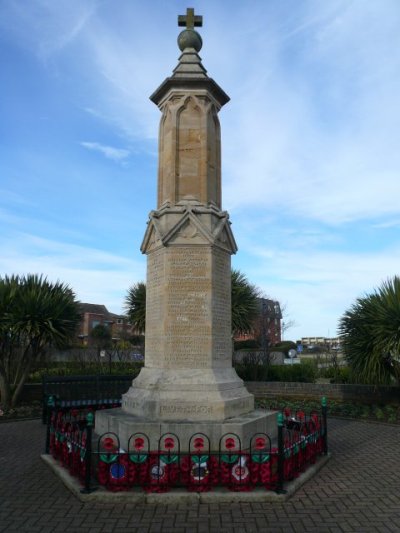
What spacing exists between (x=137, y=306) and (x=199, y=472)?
1587 centimetres

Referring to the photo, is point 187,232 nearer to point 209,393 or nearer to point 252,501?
point 209,393

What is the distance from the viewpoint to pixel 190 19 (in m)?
9.11

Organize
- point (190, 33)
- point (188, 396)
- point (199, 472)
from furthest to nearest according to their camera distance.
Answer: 1. point (190, 33)
2. point (188, 396)
3. point (199, 472)

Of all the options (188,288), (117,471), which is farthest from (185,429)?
(188,288)

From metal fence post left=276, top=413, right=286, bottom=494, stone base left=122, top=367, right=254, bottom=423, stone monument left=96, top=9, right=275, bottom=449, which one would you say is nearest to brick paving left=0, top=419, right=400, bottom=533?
metal fence post left=276, top=413, right=286, bottom=494

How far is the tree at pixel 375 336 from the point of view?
39.5 ft

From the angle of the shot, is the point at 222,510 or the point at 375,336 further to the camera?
the point at 375,336

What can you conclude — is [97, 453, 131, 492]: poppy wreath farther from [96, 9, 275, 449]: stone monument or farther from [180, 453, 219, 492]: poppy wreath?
[96, 9, 275, 449]: stone monument

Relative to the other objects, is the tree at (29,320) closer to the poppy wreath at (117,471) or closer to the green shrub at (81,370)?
the green shrub at (81,370)

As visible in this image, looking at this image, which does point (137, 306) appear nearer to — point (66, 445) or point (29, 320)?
point (29, 320)

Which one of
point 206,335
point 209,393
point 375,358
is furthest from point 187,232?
A: point 375,358

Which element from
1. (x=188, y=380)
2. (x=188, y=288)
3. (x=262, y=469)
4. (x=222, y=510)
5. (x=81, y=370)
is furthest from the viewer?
(x=81, y=370)

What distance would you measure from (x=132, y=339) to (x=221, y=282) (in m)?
42.6

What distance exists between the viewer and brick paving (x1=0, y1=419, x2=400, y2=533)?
4.77 meters
